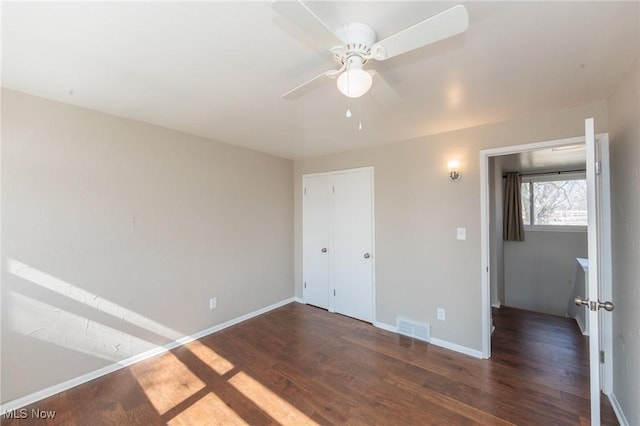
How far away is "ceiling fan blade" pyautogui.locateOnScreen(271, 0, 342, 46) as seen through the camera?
0.90 meters

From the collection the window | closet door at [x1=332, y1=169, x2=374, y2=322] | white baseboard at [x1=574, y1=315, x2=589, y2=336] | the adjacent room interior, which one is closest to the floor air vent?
the adjacent room interior

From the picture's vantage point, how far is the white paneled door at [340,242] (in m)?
3.52

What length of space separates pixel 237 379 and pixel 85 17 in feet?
8.72

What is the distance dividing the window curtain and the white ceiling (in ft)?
10.8

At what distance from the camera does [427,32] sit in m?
1.05

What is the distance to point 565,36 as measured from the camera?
134 centimetres

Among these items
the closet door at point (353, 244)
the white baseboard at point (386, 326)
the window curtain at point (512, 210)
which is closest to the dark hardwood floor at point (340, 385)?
the white baseboard at point (386, 326)

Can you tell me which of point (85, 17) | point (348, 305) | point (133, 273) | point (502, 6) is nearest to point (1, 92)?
point (85, 17)

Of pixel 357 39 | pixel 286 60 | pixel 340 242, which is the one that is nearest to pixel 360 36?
pixel 357 39

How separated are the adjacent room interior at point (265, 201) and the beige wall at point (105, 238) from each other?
2 cm

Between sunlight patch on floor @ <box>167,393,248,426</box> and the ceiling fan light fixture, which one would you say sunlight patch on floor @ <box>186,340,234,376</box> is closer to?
sunlight patch on floor @ <box>167,393,248,426</box>

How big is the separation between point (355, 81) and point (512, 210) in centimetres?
523

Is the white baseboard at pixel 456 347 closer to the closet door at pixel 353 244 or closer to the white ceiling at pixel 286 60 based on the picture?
the closet door at pixel 353 244

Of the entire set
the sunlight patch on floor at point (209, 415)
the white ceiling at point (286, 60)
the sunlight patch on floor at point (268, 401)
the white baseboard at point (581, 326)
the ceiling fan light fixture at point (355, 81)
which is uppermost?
the white ceiling at point (286, 60)
